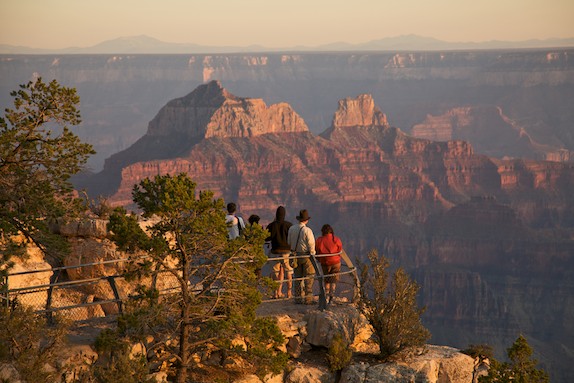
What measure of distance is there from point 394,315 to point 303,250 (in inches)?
80.1

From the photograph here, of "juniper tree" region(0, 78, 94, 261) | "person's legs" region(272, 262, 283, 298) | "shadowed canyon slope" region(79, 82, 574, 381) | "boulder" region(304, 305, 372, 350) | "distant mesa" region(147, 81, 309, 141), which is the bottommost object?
"shadowed canyon slope" region(79, 82, 574, 381)

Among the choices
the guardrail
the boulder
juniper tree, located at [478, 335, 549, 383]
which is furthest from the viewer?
the boulder

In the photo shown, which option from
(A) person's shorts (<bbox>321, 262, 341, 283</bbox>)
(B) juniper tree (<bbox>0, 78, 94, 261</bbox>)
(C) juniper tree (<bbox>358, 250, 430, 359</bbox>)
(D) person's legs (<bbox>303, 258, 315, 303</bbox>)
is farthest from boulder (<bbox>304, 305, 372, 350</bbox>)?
(B) juniper tree (<bbox>0, 78, 94, 261</bbox>)

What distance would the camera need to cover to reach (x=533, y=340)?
4766 inches

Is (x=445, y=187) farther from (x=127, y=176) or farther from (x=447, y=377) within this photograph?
(x=447, y=377)

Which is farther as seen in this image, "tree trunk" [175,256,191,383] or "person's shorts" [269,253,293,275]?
"person's shorts" [269,253,293,275]

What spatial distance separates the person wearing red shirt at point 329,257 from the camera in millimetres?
20750

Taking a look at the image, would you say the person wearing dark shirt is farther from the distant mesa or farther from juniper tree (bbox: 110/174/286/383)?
the distant mesa

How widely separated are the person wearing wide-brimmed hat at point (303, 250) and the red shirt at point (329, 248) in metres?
0.31

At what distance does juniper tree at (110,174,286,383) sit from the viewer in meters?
16.5

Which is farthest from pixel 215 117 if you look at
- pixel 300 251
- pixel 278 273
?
pixel 300 251

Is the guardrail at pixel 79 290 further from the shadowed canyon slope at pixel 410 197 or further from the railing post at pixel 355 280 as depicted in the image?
the shadowed canyon slope at pixel 410 197

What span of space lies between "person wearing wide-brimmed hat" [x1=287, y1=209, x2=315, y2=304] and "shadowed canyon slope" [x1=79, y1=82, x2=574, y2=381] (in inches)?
4238

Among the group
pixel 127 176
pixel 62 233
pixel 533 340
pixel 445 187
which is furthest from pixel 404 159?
pixel 62 233
